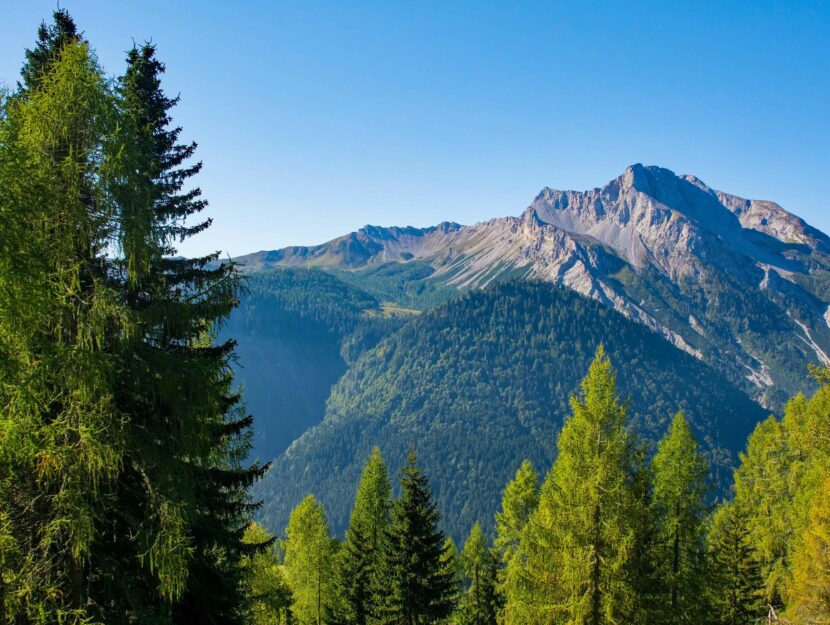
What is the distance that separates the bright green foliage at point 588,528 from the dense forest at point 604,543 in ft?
0.13

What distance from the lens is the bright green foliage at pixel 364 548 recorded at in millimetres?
30375

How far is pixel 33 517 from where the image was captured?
7461mm

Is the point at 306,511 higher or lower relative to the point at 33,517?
lower

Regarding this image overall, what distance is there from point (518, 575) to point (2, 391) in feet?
46.1

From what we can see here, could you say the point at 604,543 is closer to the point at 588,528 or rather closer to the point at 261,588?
the point at 588,528

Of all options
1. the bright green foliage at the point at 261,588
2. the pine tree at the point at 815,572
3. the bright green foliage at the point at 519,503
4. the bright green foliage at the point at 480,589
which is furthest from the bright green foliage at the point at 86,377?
the bright green foliage at the point at 480,589

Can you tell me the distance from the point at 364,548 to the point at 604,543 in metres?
19.9

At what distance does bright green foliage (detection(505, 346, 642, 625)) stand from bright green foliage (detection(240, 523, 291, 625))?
7178mm

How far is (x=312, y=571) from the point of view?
33906 mm

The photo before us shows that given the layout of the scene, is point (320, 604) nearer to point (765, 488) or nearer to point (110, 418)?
point (765, 488)

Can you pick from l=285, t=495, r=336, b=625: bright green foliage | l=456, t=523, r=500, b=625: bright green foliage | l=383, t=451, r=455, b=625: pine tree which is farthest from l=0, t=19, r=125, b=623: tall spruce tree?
l=456, t=523, r=500, b=625: bright green foliage

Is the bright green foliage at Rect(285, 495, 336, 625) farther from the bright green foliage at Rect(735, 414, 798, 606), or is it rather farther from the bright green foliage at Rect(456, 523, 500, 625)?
the bright green foliage at Rect(735, 414, 798, 606)

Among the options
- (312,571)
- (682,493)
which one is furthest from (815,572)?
(312,571)

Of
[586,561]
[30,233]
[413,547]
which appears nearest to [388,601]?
[413,547]
